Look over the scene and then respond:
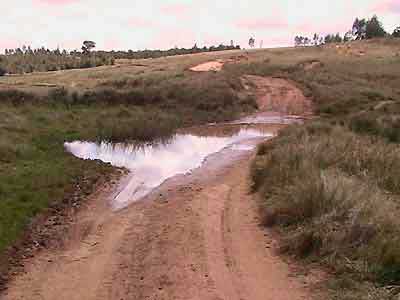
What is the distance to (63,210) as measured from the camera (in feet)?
40.4

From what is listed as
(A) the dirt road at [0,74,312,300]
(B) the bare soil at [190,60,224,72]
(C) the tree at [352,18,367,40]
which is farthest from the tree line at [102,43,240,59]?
(A) the dirt road at [0,74,312,300]

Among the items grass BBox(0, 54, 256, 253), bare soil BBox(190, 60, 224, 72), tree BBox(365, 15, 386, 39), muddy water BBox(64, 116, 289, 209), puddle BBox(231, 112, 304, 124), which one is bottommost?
puddle BBox(231, 112, 304, 124)

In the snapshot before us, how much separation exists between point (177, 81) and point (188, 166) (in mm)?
23016

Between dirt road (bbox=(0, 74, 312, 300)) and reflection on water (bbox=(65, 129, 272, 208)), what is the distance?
1.71 metres

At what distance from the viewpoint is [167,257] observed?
883 centimetres

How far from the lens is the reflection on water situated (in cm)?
1472

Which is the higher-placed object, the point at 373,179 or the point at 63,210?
the point at 373,179

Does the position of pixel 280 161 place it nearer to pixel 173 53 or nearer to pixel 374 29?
pixel 374 29

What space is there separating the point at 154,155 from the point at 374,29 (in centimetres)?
9495

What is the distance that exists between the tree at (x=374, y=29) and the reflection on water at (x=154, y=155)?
288 feet

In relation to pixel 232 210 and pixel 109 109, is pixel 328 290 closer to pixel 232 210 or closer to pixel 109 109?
pixel 232 210

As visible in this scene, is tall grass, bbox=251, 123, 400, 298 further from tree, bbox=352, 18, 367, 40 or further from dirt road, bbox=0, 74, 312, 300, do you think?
tree, bbox=352, 18, 367, 40

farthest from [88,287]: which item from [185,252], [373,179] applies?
[373,179]

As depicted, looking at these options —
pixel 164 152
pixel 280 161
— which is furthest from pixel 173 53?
pixel 280 161
